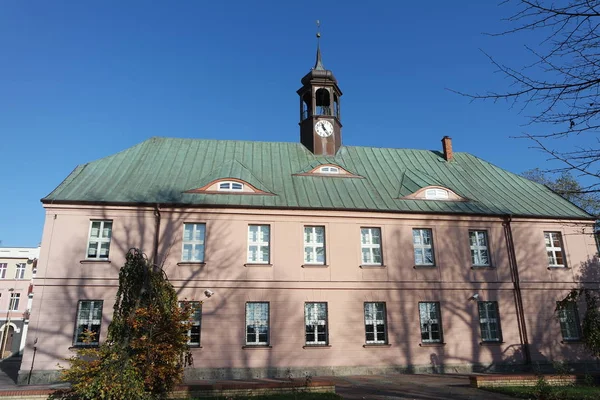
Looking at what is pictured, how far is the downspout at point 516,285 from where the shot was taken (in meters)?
19.0

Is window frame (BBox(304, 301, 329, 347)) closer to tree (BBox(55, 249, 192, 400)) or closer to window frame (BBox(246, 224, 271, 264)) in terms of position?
window frame (BBox(246, 224, 271, 264))

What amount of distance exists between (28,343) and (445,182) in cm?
1998

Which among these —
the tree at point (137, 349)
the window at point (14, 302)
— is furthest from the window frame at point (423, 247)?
the window at point (14, 302)

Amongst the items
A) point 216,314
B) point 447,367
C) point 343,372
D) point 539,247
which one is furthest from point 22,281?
point 539,247

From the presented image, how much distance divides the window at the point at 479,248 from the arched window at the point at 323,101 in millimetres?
10494

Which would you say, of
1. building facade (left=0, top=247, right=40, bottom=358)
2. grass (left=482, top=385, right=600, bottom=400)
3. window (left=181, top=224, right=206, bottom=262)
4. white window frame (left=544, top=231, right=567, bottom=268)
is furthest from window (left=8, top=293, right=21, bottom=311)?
white window frame (left=544, top=231, right=567, bottom=268)

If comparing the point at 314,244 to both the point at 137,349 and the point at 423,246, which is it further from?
the point at 137,349

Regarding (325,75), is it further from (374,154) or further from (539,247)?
(539,247)

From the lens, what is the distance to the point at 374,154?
2511 centimetres

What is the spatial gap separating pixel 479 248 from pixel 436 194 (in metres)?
3.19

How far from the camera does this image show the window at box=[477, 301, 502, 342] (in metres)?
19.1

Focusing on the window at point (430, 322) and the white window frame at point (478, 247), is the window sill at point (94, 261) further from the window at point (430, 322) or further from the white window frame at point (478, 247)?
the white window frame at point (478, 247)

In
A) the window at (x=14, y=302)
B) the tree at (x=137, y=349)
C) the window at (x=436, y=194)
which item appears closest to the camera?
the tree at (x=137, y=349)

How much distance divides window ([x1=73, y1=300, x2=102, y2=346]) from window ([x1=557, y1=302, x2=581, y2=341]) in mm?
19697
